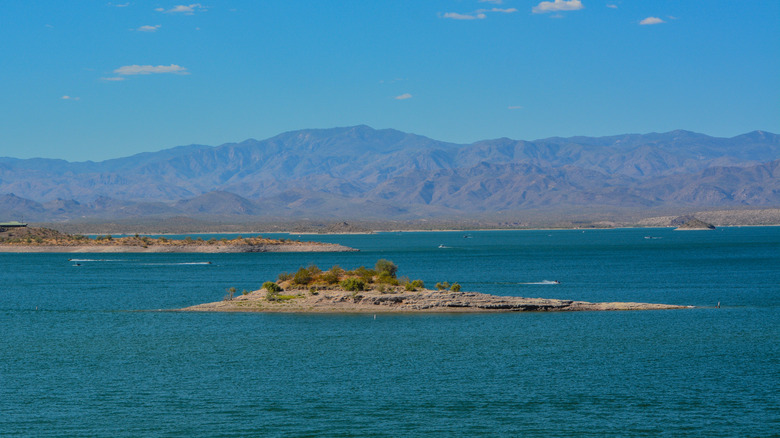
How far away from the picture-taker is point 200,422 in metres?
35.6

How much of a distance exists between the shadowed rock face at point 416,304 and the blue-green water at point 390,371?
212 centimetres

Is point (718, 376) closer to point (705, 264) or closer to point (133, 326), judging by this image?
point (133, 326)

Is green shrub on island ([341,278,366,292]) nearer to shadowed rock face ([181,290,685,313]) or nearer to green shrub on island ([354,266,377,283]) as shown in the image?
shadowed rock face ([181,290,685,313])

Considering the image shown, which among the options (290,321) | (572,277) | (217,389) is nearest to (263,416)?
(217,389)

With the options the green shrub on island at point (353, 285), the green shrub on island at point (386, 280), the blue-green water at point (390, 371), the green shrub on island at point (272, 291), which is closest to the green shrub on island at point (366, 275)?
the green shrub on island at point (386, 280)

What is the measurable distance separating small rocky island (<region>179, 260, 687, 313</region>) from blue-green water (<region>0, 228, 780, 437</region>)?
7.42 feet

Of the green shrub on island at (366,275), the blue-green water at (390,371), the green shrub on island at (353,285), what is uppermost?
the green shrub on island at (366,275)

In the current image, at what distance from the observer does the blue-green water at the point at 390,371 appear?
35594 mm

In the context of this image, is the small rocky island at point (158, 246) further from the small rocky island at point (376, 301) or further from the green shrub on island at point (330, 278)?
the small rocky island at point (376, 301)

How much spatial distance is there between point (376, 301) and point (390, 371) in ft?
76.5

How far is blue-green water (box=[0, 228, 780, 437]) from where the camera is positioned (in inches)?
1401

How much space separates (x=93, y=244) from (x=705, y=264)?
404ft

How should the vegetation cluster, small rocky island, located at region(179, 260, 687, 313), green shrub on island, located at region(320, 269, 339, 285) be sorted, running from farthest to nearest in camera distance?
green shrub on island, located at region(320, 269, 339, 285) < the vegetation cluster < small rocky island, located at region(179, 260, 687, 313)

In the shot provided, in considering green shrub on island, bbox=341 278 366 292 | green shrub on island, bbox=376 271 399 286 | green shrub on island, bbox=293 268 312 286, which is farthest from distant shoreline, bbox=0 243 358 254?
green shrub on island, bbox=341 278 366 292
